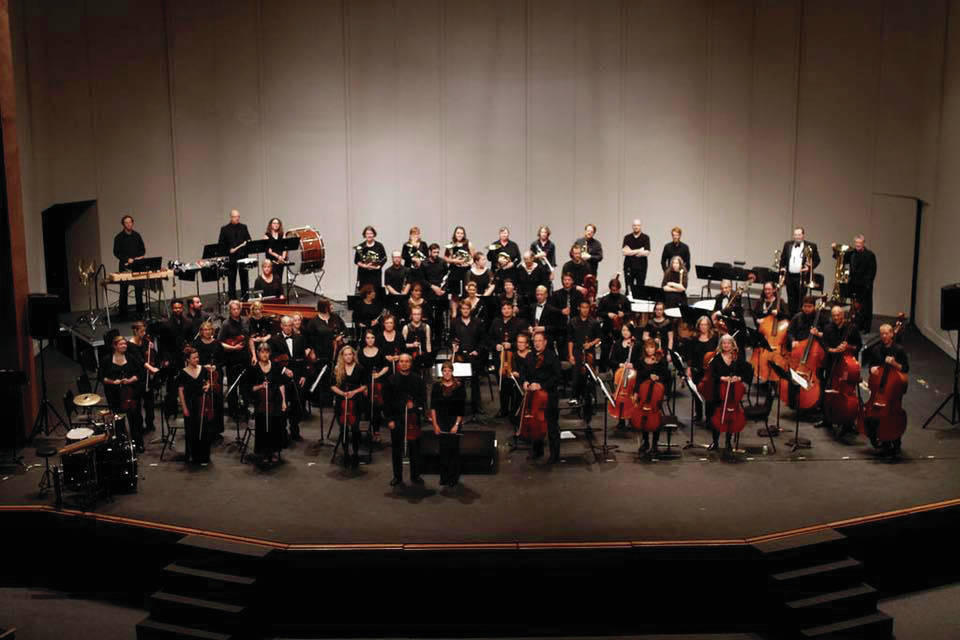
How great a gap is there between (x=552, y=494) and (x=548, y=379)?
50.9 inches

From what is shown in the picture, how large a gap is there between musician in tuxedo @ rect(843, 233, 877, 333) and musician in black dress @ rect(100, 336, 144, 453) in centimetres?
930

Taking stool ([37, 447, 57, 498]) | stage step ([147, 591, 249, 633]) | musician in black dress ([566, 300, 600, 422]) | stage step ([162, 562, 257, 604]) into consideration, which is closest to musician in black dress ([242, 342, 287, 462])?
stool ([37, 447, 57, 498])

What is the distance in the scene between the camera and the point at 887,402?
35.3 feet

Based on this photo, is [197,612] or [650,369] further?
[650,369]

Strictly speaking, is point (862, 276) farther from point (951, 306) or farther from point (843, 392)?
point (843, 392)

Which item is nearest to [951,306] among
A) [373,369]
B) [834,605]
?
[834,605]

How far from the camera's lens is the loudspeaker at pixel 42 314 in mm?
11508

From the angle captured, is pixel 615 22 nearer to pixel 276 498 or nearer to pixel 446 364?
pixel 446 364

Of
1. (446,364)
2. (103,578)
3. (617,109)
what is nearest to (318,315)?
(446,364)

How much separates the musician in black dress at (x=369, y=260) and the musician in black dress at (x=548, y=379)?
12.8 feet

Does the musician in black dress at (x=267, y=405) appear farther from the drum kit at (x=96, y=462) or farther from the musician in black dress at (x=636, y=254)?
the musician in black dress at (x=636, y=254)

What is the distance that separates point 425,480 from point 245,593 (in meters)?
2.35

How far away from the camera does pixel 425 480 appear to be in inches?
414

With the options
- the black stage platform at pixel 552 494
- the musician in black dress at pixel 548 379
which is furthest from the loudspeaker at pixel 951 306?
the musician in black dress at pixel 548 379
